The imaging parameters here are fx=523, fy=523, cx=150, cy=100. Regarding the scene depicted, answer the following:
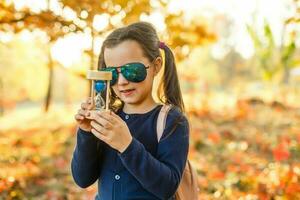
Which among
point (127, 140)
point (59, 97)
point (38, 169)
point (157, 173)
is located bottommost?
point (59, 97)

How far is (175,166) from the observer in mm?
1931

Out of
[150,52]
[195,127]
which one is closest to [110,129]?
[150,52]

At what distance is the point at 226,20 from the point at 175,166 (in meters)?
26.8

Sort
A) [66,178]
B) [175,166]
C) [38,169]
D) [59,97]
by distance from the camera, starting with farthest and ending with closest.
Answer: [59,97]
[38,169]
[66,178]
[175,166]

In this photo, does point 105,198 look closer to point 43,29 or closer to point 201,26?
point 43,29

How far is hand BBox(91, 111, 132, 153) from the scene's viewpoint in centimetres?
176

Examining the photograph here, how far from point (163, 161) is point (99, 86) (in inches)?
14.7

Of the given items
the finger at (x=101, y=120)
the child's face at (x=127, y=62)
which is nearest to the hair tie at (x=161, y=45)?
the child's face at (x=127, y=62)

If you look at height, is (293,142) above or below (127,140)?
below

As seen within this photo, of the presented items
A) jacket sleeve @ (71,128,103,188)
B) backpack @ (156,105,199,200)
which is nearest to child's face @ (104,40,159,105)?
backpack @ (156,105,199,200)

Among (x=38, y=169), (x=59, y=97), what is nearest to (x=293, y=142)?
(x=38, y=169)

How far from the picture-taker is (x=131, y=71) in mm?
1953

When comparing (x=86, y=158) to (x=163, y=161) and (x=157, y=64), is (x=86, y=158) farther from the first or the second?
(x=157, y=64)

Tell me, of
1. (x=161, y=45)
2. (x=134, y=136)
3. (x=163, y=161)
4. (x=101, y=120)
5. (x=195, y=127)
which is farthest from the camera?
(x=195, y=127)
